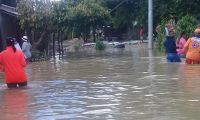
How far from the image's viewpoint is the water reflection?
8.98m

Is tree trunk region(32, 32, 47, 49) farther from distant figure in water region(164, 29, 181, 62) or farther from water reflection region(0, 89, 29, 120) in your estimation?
water reflection region(0, 89, 29, 120)

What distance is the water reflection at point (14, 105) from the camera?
898cm

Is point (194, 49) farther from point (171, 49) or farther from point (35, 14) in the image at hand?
point (35, 14)

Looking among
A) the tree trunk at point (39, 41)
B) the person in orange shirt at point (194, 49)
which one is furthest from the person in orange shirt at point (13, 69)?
the tree trunk at point (39, 41)

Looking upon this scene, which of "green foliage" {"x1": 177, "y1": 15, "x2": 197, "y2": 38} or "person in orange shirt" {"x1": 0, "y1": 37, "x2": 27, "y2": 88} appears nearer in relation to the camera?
"person in orange shirt" {"x1": 0, "y1": 37, "x2": 27, "y2": 88}

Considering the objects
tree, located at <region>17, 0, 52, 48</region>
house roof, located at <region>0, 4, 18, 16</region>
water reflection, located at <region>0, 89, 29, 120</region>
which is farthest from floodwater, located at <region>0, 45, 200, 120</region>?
house roof, located at <region>0, 4, 18, 16</region>

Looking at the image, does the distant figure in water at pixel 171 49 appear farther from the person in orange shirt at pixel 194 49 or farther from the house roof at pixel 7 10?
the house roof at pixel 7 10

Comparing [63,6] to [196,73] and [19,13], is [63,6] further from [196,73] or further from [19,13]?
[196,73]

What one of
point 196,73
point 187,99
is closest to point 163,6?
point 196,73

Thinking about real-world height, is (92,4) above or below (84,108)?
above

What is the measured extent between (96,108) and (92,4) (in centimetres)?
4278

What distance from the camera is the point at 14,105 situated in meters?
10.3

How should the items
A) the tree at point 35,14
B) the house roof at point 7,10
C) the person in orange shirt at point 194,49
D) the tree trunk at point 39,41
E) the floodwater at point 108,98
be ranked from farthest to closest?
the tree trunk at point 39,41 < the tree at point 35,14 < the house roof at point 7,10 < the person in orange shirt at point 194,49 < the floodwater at point 108,98

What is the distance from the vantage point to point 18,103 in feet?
34.6
